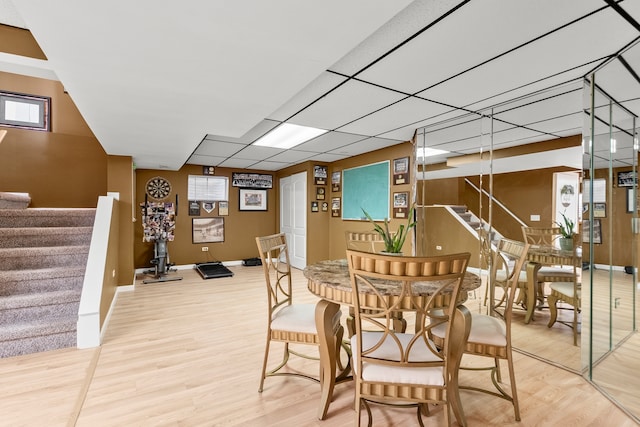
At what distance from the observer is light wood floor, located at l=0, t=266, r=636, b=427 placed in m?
1.71

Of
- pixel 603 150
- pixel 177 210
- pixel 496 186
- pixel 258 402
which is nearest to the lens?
pixel 258 402

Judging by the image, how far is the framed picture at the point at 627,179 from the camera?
88.7 inches

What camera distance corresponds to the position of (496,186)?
3.04 meters

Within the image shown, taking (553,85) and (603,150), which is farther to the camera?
(553,85)

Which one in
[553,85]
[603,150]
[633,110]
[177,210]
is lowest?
[177,210]

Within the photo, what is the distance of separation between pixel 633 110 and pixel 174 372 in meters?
4.11

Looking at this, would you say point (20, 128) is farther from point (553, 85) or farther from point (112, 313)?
point (553, 85)

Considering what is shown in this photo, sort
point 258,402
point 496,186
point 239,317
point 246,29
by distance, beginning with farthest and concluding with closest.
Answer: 1. point 239,317
2. point 496,186
3. point 258,402
4. point 246,29

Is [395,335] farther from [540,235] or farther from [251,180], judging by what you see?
[251,180]

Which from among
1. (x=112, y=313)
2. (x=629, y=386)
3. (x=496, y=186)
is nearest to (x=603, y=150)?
(x=496, y=186)

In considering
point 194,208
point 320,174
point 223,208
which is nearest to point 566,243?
point 320,174

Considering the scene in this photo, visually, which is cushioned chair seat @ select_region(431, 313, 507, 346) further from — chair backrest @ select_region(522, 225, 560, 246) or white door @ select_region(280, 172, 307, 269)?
white door @ select_region(280, 172, 307, 269)

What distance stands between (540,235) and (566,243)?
0.80ft

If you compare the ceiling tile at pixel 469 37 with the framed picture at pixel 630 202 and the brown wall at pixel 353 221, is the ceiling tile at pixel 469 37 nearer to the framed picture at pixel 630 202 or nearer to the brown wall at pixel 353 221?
the framed picture at pixel 630 202
